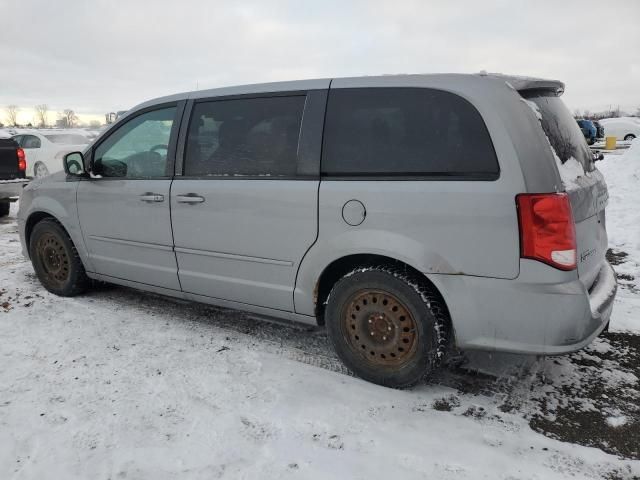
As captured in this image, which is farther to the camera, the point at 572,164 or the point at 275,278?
the point at 275,278

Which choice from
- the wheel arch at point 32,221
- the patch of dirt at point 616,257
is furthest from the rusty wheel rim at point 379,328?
the patch of dirt at point 616,257

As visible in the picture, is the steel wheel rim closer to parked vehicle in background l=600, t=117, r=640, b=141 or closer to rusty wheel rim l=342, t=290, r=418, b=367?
rusty wheel rim l=342, t=290, r=418, b=367

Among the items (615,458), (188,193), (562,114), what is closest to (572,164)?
(562,114)

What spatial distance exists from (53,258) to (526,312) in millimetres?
4199

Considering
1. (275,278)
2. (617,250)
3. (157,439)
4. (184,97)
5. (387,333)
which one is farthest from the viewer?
(617,250)

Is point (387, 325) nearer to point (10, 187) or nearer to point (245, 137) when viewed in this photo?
point (245, 137)

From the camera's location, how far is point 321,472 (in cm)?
230

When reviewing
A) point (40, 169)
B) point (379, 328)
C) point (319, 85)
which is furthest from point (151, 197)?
point (40, 169)

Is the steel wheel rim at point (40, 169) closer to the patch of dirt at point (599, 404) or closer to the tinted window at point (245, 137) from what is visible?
the tinted window at point (245, 137)

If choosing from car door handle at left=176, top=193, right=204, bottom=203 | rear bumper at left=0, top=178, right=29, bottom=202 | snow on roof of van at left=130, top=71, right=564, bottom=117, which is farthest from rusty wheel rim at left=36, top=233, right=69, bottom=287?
rear bumper at left=0, top=178, right=29, bottom=202

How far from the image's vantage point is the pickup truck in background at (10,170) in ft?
30.3

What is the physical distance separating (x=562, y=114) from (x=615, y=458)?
1.91 meters

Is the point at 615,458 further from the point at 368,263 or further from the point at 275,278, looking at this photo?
the point at 275,278

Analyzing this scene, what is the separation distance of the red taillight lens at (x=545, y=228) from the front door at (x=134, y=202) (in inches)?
98.3
